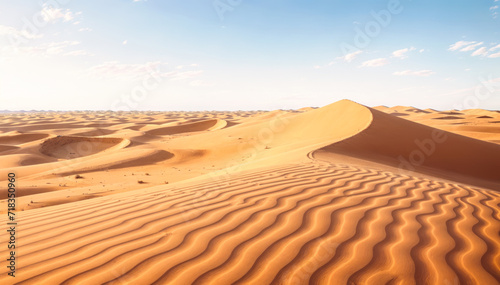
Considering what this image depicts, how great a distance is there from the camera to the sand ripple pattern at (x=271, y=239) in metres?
2.13

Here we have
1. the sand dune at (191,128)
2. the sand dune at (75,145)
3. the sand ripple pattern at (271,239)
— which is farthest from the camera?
the sand dune at (191,128)

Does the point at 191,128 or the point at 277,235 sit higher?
the point at 191,128

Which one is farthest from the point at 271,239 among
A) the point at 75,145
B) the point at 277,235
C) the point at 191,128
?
the point at 191,128

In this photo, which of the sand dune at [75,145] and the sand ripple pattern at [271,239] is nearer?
the sand ripple pattern at [271,239]

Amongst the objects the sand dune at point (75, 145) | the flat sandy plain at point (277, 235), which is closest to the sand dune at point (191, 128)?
the sand dune at point (75, 145)

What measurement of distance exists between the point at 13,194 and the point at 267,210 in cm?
684

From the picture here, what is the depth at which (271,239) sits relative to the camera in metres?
2.61

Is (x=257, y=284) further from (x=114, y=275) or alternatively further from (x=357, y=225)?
(x=357, y=225)

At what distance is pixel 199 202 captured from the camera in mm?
3730

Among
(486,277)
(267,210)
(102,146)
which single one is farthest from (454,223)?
(102,146)

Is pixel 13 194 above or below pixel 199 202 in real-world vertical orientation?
below

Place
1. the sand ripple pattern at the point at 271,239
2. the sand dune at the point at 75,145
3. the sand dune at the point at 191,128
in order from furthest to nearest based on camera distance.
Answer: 1. the sand dune at the point at 191,128
2. the sand dune at the point at 75,145
3. the sand ripple pattern at the point at 271,239

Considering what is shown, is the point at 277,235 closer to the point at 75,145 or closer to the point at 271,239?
the point at 271,239

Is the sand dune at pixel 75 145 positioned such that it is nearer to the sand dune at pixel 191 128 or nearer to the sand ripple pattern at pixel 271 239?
the sand dune at pixel 191 128
